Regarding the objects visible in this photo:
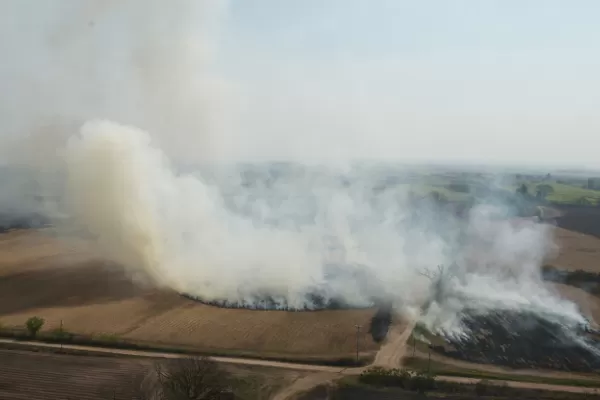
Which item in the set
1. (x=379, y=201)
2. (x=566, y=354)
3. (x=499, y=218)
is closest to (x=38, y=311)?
(x=566, y=354)

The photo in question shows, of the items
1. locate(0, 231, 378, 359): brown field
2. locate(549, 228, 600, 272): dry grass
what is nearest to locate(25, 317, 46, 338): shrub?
locate(0, 231, 378, 359): brown field

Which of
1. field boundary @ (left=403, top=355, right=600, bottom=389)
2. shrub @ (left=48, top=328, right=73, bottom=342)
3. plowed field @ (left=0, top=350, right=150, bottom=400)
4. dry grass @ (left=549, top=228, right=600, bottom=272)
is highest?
dry grass @ (left=549, top=228, right=600, bottom=272)

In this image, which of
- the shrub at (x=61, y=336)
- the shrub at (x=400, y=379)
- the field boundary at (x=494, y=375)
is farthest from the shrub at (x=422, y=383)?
the shrub at (x=61, y=336)

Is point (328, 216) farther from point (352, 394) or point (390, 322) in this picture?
point (352, 394)

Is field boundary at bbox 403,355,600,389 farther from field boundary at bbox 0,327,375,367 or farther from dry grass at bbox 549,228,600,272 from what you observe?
dry grass at bbox 549,228,600,272

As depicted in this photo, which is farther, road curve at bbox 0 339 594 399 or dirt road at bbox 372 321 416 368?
dirt road at bbox 372 321 416 368

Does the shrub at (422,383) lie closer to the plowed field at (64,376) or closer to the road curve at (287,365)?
the road curve at (287,365)

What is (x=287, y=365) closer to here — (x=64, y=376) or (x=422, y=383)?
(x=422, y=383)
